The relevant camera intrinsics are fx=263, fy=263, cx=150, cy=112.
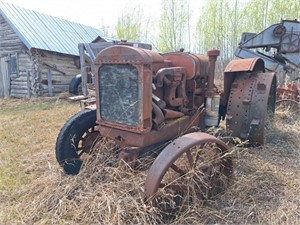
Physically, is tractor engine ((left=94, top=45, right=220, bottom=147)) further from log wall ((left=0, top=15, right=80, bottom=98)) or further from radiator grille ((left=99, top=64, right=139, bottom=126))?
log wall ((left=0, top=15, right=80, bottom=98))

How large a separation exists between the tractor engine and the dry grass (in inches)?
14.4

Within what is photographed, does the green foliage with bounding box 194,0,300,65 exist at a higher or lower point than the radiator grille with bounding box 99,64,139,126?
higher

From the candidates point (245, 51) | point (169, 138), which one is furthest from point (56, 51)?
point (169, 138)

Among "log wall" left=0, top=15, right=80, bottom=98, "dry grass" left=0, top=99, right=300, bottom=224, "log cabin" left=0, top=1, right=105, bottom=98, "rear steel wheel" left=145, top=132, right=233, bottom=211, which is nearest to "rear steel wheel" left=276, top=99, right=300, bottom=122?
"dry grass" left=0, top=99, right=300, bottom=224

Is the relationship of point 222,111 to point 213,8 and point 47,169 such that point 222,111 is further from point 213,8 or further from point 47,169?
point 213,8

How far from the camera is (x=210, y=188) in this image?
2.26m

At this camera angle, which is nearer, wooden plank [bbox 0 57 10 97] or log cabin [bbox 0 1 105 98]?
log cabin [bbox 0 1 105 98]

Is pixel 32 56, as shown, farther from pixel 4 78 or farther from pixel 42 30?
pixel 4 78

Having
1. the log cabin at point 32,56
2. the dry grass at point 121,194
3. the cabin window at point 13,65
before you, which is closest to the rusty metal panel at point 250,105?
the dry grass at point 121,194

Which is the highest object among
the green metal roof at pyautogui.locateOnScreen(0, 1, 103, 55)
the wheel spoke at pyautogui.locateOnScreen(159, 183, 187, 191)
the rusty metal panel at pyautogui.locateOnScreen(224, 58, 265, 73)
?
the green metal roof at pyautogui.locateOnScreen(0, 1, 103, 55)

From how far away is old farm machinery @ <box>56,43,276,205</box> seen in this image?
7.07ft

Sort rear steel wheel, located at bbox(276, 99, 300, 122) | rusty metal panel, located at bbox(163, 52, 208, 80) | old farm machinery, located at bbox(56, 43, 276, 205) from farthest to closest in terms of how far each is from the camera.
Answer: rear steel wheel, located at bbox(276, 99, 300, 122)
rusty metal panel, located at bbox(163, 52, 208, 80)
old farm machinery, located at bbox(56, 43, 276, 205)

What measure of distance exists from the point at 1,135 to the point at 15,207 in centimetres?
299

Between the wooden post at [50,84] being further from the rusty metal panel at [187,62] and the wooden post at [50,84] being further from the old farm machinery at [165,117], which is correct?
the rusty metal panel at [187,62]
